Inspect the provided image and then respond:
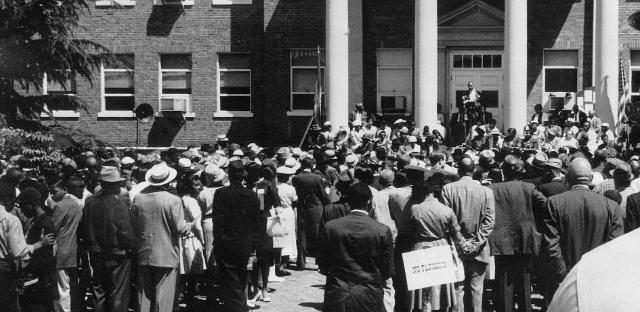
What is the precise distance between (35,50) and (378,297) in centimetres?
1442

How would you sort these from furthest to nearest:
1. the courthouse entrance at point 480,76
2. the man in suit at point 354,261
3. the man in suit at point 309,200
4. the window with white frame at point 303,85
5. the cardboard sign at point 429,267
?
the window with white frame at point 303,85 < the courthouse entrance at point 480,76 < the man in suit at point 309,200 < the cardboard sign at point 429,267 < the man in suit at point 354,261

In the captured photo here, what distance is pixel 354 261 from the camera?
729cm

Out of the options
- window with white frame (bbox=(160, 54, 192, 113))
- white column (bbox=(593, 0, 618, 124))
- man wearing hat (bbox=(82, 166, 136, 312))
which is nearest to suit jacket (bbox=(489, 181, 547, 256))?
man wearing hat (bbox=(82, 166, 136, 312))

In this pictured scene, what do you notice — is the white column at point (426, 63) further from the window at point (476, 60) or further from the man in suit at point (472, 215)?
the man in suit at point (472, 215)

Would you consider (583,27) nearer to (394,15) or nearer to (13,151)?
(394,15)

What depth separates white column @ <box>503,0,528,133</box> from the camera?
28.1 metres

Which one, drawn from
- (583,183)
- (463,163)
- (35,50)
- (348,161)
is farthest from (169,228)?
(35,50)

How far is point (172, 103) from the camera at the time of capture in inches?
1288

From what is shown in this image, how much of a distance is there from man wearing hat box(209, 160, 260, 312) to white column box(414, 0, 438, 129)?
18.5 meters

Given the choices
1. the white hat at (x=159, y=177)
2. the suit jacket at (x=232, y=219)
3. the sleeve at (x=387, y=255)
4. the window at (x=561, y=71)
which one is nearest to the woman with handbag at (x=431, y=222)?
the sleeve at (x=387, y=255)

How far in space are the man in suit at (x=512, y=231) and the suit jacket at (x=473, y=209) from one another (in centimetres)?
40

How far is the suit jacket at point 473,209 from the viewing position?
9.79m

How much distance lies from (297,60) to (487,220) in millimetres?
23104

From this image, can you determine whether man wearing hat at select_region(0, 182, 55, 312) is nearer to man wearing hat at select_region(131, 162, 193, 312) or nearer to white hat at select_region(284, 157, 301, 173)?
man wearing hat at select_region(131, 162, 193, 312)
